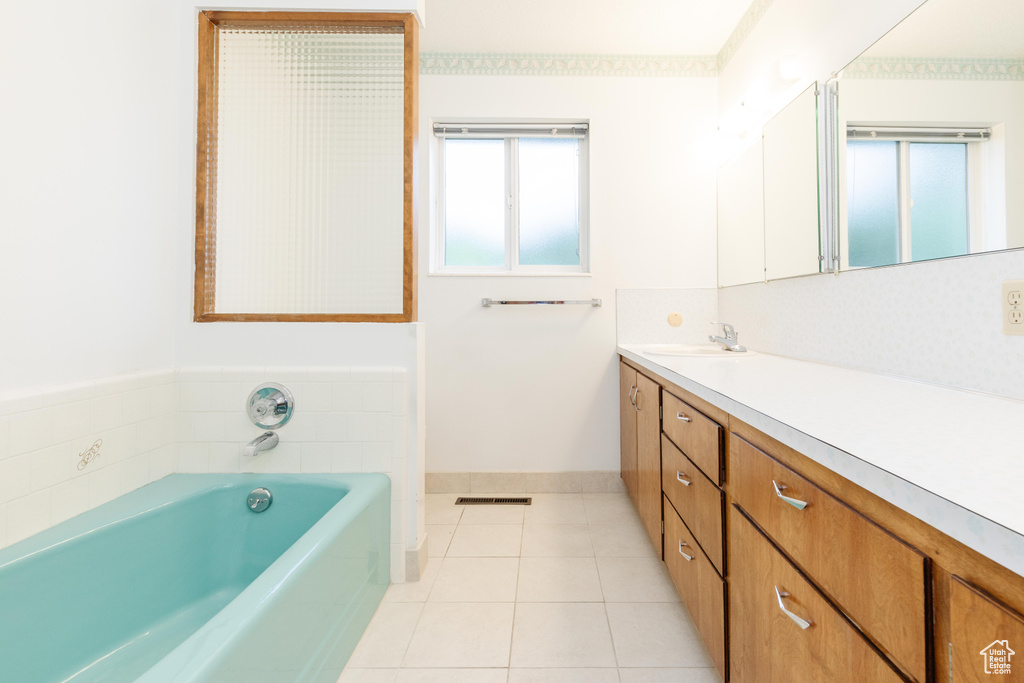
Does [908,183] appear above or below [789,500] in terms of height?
above

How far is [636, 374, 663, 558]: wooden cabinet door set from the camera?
1.75 meters

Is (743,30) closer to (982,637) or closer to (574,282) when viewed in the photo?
(574,282)

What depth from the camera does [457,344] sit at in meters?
2.63

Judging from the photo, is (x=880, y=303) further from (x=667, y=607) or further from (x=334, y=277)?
(x=334, y=277)

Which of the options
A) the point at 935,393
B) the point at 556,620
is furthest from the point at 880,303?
the point at 556,620

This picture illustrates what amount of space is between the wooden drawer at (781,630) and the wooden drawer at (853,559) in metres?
0.03

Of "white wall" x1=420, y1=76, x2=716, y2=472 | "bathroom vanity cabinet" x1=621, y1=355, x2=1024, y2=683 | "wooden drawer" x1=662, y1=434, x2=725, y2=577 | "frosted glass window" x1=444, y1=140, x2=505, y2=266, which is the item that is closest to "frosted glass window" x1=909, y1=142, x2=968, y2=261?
"bathroom vanity cabinet" x1=621, y1=355, x2=1024, y2=683

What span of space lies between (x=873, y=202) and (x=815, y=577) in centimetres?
122

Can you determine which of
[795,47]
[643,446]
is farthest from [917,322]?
[795,47]

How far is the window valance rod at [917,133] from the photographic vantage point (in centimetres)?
105

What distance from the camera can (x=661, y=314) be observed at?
264 cm

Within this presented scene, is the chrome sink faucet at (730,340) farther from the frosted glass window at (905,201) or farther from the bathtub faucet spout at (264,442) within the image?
the bathtub faucet spout at (264,442)

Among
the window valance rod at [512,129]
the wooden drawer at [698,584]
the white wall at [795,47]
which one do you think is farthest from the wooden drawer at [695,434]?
the window valance rod at [512,129]

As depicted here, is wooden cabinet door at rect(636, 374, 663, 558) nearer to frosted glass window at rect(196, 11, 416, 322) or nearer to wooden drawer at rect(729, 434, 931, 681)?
wooden drawer at rect(729, 434, 931, 681)
